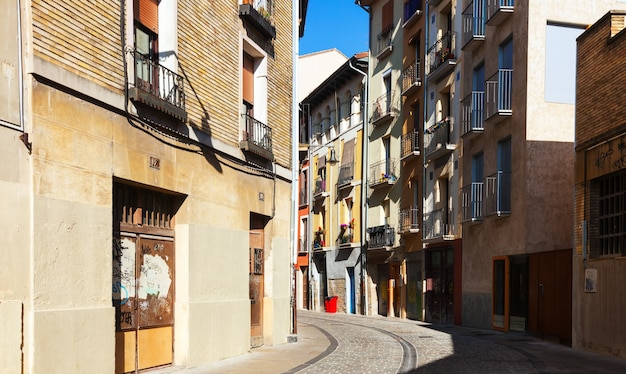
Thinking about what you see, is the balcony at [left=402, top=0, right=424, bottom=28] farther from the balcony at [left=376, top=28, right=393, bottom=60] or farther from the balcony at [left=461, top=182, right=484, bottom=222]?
the balcony at [left=461, top=182, right=484, bottom=222]

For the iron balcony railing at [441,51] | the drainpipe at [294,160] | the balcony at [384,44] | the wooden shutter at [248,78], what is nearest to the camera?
the wooden shutter at [248,78]

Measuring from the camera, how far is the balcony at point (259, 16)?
1393 cm

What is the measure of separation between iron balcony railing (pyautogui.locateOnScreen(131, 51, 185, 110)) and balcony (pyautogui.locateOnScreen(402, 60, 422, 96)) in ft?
60.7

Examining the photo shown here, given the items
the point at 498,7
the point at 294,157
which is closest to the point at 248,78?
the point at 294,157

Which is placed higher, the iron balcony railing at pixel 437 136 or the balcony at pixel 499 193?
the iron balcony railing at pixel 437 136

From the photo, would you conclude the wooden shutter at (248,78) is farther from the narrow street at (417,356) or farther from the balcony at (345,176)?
the balcony at (345,176)

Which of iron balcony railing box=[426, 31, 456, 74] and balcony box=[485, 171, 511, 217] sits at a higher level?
iron balcony railing box=[426, 31, 456, 74]

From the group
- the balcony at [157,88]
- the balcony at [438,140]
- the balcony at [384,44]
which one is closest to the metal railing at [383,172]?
the balcony at [438,140]

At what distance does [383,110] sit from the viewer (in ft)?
107

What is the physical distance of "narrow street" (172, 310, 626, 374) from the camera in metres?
11.7

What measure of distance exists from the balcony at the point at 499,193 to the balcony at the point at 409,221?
6941 millimetres

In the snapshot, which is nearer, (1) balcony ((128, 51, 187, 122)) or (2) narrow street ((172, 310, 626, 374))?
(1) balcony ((128, 51, 187, 122))

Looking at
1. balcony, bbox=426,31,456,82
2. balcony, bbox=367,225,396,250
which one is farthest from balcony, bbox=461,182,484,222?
balcony, bbox=367,225,396,250

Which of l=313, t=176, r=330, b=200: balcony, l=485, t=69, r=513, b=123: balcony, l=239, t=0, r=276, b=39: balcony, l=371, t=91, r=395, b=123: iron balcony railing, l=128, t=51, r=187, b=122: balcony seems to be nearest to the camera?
l=128, t=51, r=187, b=122: balcony
